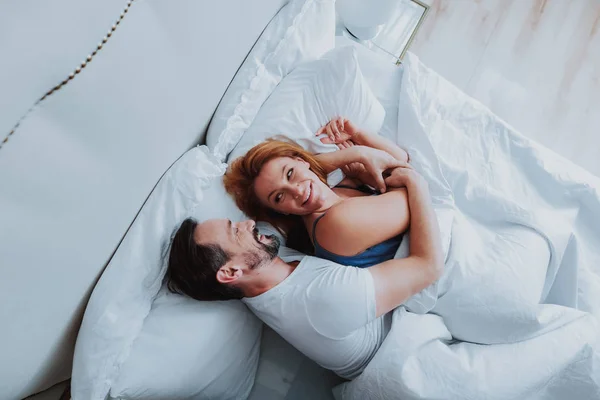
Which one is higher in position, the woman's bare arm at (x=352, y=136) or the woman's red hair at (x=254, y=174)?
the woman's bare arm at (x=352, y=136)

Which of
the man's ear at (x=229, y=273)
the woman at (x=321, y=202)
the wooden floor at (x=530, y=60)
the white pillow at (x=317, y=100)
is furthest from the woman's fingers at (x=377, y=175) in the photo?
the wooden floor at (x=530, y=60)

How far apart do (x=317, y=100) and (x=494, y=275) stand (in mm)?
629

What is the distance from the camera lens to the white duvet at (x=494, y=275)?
0.92 metres

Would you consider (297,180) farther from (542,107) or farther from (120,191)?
(542,107)

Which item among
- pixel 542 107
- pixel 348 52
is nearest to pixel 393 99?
pixel 348 52

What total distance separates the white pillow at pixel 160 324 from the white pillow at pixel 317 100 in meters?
0.24

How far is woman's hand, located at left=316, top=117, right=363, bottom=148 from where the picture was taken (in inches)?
45.6

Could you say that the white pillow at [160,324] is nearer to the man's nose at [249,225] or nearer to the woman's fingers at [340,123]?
the man's nose at [249,225]

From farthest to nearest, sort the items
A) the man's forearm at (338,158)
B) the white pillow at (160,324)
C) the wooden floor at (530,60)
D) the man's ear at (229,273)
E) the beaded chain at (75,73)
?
the wooden floor at (530,60)
the man's forearm at (338,158)
the man's ear at (229,273)
the white pillow at (160,324)
the beaded chain at (75,73)

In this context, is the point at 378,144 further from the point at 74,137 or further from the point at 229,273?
the point at 74,137

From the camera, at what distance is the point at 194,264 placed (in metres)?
0.90

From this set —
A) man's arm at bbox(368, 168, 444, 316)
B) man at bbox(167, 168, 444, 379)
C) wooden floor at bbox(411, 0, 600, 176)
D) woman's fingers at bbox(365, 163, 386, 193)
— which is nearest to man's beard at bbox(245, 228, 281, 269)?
man at bbox(167, 168, 444, 379)

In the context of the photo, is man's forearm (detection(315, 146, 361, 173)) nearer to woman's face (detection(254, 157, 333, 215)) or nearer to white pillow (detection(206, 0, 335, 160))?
woman's face (detection(254, 157, 333, 215))

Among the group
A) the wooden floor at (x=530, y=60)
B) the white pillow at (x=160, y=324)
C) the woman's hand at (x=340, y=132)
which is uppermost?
the wooden floor at (x=530, y=60)
